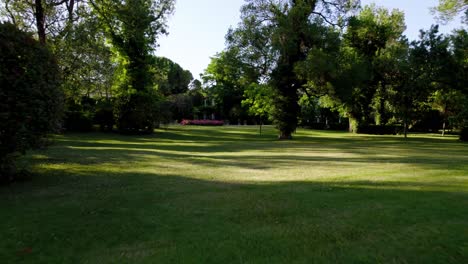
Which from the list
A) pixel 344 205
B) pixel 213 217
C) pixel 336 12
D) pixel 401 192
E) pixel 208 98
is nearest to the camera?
pixel 213 217

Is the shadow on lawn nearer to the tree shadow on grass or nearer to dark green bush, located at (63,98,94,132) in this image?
the tree shadow on grass

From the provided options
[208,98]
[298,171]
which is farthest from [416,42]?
[208,98]

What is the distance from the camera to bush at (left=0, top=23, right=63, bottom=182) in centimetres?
824

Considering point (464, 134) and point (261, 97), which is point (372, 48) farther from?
point (261, 97)

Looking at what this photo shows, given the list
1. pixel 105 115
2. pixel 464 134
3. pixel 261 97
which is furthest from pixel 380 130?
pixel 105 115

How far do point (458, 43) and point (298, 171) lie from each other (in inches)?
993

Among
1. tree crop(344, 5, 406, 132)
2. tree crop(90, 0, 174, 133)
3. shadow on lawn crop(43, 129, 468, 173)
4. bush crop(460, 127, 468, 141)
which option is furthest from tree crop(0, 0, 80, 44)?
bush crop(460, 127, 468, 141)

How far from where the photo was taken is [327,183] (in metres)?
8.85

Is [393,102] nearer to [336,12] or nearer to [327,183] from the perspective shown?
[336,12]

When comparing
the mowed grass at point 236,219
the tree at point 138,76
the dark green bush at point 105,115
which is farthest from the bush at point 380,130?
the mowed grass at point 236,219

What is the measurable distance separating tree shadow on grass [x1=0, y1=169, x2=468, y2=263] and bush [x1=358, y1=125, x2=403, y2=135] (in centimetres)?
3791

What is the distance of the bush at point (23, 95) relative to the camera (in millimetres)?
8242

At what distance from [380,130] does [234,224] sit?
4245 centimetres

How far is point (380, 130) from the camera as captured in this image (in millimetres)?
43688
